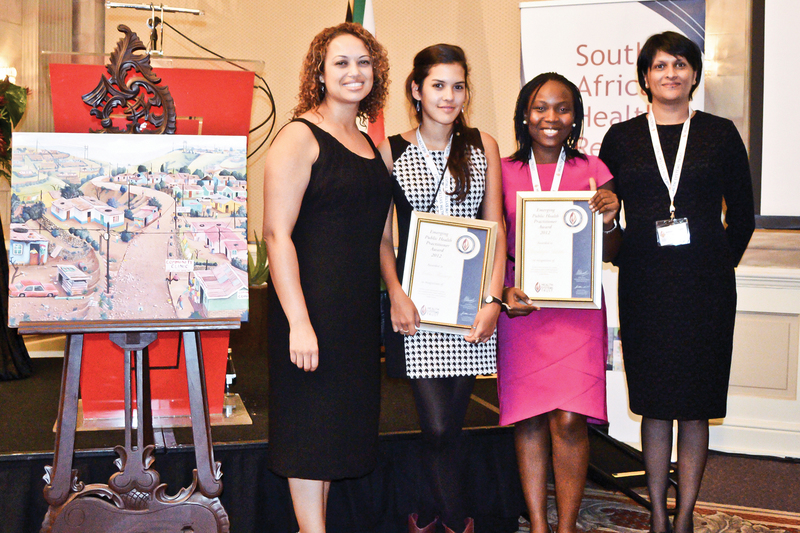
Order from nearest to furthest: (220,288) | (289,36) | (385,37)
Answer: (220,288), (385,37), (289,36)

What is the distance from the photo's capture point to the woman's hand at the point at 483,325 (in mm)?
2137

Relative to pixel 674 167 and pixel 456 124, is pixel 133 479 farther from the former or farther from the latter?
pixel 674 167

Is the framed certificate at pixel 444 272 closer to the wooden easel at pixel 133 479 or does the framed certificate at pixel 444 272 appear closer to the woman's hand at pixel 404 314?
the woman's hand at pixel 404 314

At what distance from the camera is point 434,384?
7.14ft

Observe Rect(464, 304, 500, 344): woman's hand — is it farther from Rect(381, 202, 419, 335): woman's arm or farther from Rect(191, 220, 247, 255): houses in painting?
Rect(191, 220, 247, 255): houses in painting

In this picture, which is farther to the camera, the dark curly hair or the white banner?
the white banner

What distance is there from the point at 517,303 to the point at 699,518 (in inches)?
60.0

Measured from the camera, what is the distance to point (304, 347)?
1857mm

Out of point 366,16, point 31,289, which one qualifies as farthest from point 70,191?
point 366,16

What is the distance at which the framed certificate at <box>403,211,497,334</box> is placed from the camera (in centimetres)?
213

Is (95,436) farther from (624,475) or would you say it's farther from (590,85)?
(590,85)

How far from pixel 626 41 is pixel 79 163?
3.15 meters

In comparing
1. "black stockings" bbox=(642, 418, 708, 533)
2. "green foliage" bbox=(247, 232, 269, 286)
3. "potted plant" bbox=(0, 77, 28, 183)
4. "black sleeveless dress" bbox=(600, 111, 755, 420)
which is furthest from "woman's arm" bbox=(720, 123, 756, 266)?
"potted plant" bbox=(0, 77, 28, 183)

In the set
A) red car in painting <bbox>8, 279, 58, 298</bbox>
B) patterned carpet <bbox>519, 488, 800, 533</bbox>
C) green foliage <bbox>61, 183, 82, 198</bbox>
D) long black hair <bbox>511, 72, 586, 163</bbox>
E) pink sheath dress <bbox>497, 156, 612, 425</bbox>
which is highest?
long black hair <bbox>511, 72, 586, 163</bbox>
